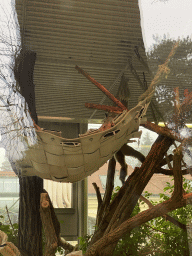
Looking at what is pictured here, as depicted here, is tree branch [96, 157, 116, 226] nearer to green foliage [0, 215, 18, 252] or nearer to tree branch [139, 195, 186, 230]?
tree branch [139, 195, 186, 230]

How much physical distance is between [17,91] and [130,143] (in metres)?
0.47

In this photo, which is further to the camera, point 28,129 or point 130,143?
point 130,143

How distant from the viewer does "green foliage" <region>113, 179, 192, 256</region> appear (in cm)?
106

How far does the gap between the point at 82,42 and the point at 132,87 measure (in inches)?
10.8

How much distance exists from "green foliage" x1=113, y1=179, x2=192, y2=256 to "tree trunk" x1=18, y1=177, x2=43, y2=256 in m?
0.30

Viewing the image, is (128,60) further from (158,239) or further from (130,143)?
(158,239)

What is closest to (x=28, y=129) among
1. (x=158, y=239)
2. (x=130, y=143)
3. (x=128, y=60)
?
(x=130, y=143)

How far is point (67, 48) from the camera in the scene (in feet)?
3.52

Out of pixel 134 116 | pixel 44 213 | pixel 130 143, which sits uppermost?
pixel 134 116

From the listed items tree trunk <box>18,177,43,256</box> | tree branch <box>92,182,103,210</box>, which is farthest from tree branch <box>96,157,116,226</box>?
tree trunk <box>18,177,43,256</box>

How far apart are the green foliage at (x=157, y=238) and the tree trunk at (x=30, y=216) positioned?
12.0 inches

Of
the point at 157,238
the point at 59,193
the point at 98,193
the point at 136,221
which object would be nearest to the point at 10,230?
the point at 59,193

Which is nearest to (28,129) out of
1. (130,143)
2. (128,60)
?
(130,143)

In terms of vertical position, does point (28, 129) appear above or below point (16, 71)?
below
